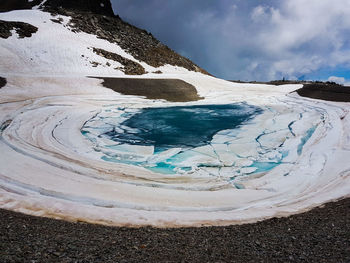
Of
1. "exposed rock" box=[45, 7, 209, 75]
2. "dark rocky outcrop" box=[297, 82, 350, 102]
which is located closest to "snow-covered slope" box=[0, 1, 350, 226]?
"dark rocky outcrop" box=[297, 82, 350, 102]

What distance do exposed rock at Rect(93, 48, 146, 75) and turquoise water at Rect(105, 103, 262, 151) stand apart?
16792 millimetres

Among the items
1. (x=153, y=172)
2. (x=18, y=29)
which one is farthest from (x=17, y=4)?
(x=153, y=172)

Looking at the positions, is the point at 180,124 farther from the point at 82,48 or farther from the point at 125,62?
the point at 82,48

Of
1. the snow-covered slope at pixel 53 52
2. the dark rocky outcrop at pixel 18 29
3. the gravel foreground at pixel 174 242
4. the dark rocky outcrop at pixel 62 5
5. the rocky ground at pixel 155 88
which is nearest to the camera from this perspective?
the gravel foreground at pixel 174 242

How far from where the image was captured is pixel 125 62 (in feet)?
122

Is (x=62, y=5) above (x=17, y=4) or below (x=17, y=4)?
below

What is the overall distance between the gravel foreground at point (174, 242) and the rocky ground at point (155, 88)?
20.0 m

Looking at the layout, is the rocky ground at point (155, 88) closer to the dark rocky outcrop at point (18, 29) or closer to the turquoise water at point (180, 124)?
the turquoise water at point (180, 124)

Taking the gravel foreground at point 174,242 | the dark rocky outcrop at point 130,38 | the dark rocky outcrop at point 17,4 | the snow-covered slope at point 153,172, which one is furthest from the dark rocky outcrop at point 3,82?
the dark rocky outcrop at point 17,4

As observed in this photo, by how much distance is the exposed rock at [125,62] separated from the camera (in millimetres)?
36344

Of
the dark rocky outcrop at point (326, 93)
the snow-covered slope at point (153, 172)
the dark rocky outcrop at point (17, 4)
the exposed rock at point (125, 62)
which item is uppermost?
the dark rocky outcrop at point (17, 4)

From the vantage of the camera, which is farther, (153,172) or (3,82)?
(3,82)

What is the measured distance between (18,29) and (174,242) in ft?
126

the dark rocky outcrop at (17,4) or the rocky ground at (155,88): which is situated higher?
the dark rocky outcrop at (17,4)
